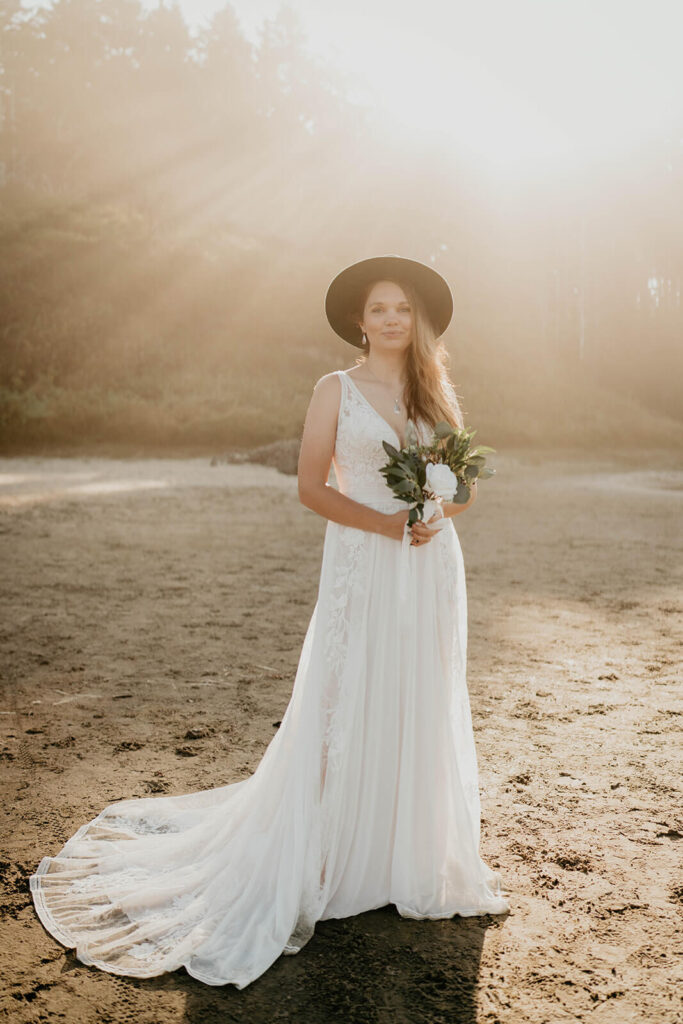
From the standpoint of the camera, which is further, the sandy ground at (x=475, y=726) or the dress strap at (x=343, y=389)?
the dress strap at (x=343, y=389)

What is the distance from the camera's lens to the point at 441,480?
8.75 feet

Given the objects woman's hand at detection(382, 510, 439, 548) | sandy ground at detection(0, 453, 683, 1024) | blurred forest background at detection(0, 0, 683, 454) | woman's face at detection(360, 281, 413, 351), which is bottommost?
sandy ground at detection(0, 453, 683, 1024)

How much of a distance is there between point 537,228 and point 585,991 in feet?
135

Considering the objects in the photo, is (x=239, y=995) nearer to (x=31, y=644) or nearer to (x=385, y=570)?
(x=385, y=570)

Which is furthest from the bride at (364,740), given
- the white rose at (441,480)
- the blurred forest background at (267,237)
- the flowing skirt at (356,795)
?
the blurred forest background at (267,237)

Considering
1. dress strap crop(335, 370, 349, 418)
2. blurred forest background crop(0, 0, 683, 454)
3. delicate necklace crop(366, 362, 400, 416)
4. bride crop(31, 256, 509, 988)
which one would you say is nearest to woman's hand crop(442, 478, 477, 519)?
bride crop(31, 256, 509, 988)

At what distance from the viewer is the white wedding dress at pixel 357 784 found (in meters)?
2.79

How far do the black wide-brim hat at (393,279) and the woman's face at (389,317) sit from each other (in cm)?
4

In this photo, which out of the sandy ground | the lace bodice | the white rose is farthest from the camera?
the lace bodice

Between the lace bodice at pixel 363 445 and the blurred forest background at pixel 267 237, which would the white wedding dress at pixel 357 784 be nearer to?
the lace bodice at pixel 363 445

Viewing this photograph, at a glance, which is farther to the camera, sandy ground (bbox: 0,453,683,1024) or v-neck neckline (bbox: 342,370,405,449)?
v-neck neckline (bbox: 342,370,405,449)

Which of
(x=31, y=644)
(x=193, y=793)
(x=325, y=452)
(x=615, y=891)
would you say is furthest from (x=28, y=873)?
(x=31, y=644)

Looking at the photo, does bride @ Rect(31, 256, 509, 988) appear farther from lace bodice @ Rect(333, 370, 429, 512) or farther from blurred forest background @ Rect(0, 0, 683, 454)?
blurred forest background @ Rect(0, 0, 683, 454)

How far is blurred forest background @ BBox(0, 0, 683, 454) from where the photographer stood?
29078 mm
